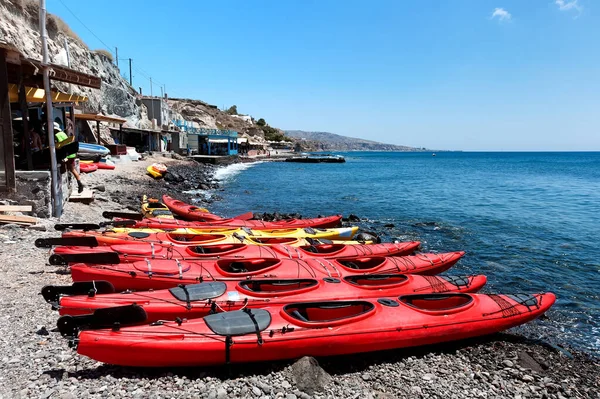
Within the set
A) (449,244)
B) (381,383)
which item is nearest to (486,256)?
(449,244)

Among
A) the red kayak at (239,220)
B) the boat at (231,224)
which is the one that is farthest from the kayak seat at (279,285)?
the red kayak at (239,220)

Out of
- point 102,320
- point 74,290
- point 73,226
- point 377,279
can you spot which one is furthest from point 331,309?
point 73,226

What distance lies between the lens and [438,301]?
21.9 feet

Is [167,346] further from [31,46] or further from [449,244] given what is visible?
[31,46]

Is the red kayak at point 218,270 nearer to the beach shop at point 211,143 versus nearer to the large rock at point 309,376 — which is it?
the large rock at point 309,376

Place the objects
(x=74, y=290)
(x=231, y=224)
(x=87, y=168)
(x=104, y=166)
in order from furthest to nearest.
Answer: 1. (x=104, y=166)
2. (x=87, y=168)
3. (x=231, y=224)
4. (x=74, y=290)

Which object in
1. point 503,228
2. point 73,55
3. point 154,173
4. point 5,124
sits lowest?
point 503,228

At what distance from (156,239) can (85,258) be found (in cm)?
239

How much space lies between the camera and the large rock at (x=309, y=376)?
445cm

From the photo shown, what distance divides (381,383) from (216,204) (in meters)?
17.6

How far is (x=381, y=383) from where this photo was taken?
195 inches

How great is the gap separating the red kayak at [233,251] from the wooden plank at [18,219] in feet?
7.53

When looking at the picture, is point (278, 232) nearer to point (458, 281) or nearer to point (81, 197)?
point (458, 281)

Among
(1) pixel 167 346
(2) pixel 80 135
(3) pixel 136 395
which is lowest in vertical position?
(3) pixel 136 395
